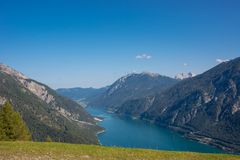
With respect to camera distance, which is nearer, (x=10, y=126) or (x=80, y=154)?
(x=80, y=154)

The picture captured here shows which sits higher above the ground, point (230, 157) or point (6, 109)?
point (6, 109)

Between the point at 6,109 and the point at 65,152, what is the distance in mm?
33988

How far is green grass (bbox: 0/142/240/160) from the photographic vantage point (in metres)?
33.9

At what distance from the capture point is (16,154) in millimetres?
33781

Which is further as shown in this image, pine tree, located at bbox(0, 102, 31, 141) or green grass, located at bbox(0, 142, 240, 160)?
pine tree, located at bbox(0, 102, 31, 141)

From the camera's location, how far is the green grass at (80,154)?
3386 cm

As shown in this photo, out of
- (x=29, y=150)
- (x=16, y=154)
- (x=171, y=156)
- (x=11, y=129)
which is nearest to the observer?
(x=16, y=154)

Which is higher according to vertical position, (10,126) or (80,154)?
(10,126)

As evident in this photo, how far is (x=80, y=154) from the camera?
118ft

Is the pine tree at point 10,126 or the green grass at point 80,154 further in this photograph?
the pine tree at point 10,126

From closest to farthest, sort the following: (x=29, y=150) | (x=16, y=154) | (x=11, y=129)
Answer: (x=16, y=154) < (x=29, y=150) < (x=11, y=129)

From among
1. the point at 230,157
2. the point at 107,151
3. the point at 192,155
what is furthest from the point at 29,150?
the point at 230,157

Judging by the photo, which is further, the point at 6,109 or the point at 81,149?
the point at 6,109

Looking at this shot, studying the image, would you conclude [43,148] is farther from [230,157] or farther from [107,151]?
[230,157]
